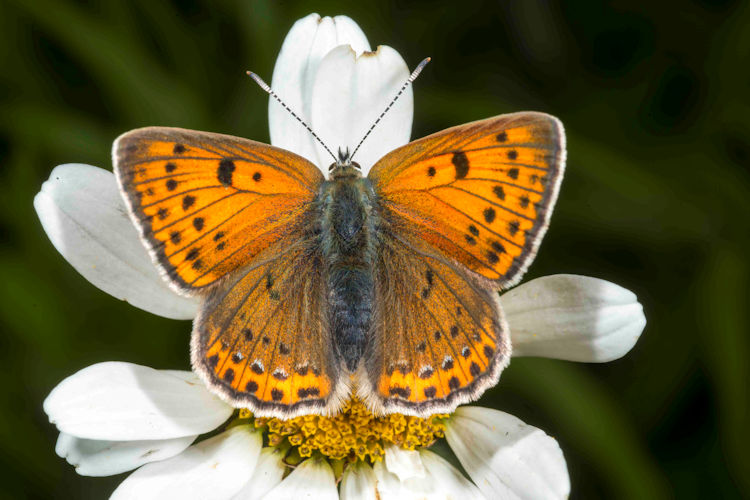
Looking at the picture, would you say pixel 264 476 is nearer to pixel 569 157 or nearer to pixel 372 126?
pixel 372 126

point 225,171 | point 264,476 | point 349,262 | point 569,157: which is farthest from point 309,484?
point 569,157

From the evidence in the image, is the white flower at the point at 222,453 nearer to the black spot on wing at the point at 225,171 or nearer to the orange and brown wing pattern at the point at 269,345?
the orange and brown wing pattern at the point at 269,345

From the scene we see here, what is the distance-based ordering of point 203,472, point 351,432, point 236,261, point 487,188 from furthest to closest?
point 351,432
point 203,472
point 236,261
point 487,188

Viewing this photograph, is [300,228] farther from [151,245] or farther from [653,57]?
[653,57]

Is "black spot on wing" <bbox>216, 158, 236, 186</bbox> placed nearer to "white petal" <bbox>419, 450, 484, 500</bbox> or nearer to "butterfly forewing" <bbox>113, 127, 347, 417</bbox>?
"butterfly forewing" <bbox>113, 127, 347, 417</bbox>

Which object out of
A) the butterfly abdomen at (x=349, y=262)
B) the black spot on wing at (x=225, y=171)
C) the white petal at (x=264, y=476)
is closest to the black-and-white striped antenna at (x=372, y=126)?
the butterfly abdomen at (x=349, y=262)

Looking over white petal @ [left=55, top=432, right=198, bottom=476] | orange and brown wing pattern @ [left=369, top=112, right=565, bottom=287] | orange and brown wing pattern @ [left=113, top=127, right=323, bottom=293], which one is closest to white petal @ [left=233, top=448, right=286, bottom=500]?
white petal @ [left=55, top=432, right=198, bottom=476]
